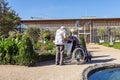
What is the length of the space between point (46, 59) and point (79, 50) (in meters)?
1.73

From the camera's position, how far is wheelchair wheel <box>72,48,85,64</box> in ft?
38.0

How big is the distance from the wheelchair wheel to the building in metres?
Result: 32.4

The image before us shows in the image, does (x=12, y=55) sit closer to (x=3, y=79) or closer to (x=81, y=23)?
(x=3, y=79)

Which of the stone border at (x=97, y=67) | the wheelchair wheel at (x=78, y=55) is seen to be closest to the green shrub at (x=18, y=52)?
the wheelchair wheel at (x=78, y=55)

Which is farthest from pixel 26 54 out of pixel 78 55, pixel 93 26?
pixel 93 26

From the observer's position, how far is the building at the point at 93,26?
44.6m

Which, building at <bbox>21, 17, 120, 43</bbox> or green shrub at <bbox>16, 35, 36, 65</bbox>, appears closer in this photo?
green shrub at <bbox>16, 35, 36, 65</bbox>

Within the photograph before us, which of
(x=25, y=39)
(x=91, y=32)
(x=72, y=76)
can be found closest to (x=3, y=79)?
(x=72, y=76)

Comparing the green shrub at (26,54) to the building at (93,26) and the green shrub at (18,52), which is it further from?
the building at (93,26)

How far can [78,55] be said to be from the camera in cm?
1163

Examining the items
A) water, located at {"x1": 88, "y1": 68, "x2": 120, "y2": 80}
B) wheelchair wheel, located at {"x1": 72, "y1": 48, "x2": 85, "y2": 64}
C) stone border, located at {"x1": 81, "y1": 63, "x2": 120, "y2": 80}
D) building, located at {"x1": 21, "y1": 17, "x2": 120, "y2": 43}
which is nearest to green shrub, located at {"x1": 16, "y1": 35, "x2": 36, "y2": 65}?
wheelchair wheel, located at {"x1": 72, "y1": 48, "x2": 85, "y2": 64}

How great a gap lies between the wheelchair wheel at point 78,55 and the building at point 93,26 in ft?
106

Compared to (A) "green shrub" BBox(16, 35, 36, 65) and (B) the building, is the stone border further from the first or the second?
(B) the building

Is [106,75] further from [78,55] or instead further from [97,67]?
[78,55]
